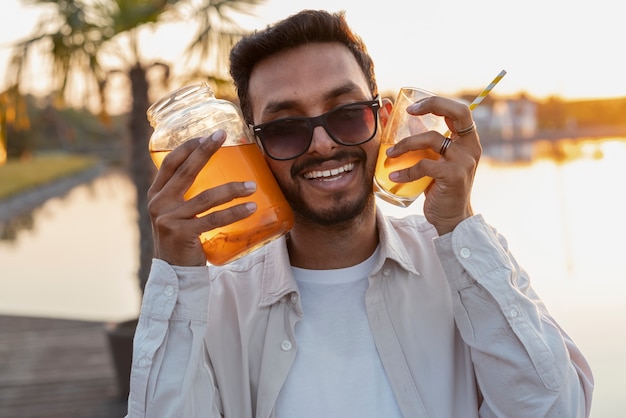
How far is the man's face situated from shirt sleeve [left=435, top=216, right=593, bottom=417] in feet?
0.84

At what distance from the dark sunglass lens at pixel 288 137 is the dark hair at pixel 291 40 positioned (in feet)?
0.73

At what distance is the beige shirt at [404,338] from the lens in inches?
57.6

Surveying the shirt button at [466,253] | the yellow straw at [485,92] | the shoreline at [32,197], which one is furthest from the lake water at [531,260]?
the shoreline at [32,197]

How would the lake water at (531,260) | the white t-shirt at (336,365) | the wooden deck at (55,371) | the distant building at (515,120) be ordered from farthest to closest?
the distant building at (515,120) < the lake water at (531,260) < the wooden deck at (55,371) < the white t-shirt at (336,365)

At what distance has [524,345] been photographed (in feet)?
4.72

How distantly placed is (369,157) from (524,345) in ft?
1.79

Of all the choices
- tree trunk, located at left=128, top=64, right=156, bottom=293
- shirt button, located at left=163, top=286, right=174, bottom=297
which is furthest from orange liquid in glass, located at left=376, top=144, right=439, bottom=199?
tree trunk, located at left=128, top=64, right=156, bottom=293

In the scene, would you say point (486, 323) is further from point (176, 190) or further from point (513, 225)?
point (513, 225)

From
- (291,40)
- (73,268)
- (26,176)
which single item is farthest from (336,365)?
(26,176)

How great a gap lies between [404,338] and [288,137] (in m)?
0.53

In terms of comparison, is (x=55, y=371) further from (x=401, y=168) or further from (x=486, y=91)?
(x=486, y=91)

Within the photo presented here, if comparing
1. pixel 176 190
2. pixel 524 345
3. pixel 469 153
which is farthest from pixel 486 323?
pixel 176 190

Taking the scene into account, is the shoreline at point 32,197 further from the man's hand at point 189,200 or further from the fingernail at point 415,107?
the fingernail at point 415,107

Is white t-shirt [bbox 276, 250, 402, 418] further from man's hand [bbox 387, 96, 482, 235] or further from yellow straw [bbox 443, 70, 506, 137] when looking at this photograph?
yellow straw [bbox 443, 70, 506, 137]
